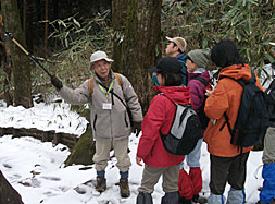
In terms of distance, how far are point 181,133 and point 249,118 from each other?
1.94 feet

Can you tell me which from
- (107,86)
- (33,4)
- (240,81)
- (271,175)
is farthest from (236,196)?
(33,4)

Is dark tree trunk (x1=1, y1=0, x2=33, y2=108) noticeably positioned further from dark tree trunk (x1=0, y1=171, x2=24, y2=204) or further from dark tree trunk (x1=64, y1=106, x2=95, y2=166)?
dark tree trunk (x1=0, y1=171, x2=24, y2=204)

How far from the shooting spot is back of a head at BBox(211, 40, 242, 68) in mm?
3779

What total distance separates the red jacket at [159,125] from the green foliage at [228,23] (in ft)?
7.22

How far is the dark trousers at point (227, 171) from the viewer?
3943 mm

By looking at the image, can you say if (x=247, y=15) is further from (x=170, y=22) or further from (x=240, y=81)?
(x=240, y=81)

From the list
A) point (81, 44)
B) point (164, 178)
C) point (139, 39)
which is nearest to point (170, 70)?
point (164, 178)

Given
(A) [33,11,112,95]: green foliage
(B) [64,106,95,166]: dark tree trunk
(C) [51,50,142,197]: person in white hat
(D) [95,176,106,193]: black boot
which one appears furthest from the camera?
(A) [33,11,112,95]: green foliage

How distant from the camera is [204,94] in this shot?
13.6 ft

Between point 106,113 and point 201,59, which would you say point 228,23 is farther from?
point 106,113

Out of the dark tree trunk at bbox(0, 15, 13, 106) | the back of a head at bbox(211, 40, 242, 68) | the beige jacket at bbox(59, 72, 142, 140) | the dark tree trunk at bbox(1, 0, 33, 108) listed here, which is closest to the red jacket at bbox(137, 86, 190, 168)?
the back of a head at bbox(211, 40, 242, 68)

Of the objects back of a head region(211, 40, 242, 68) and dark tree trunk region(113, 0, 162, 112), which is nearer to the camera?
back of a head region(211, 40, 242, 68)

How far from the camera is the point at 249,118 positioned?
3746 mm

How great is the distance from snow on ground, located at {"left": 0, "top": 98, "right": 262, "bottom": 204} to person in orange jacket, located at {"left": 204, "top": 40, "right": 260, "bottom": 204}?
2.45ft
